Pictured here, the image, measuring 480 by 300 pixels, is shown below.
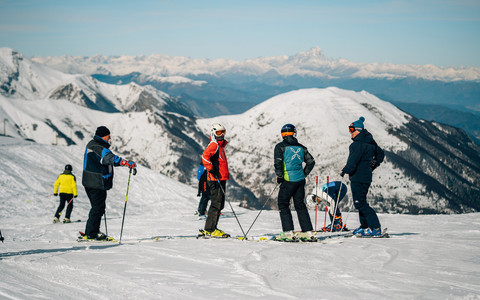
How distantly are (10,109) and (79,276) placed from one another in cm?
21360

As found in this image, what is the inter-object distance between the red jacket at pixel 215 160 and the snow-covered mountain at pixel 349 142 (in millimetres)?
106394

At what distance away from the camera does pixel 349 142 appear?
142 m

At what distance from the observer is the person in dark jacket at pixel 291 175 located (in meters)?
10.8

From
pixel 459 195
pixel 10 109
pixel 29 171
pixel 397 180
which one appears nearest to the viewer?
pixel 29 171

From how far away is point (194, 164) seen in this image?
162125mm

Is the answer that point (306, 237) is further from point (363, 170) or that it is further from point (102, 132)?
point (102, 132)

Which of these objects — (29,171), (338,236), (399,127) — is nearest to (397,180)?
(399,127)

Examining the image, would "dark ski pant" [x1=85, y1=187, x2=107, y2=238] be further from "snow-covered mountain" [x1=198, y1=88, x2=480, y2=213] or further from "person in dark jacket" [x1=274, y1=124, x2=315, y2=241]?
"snow-covered mountain" [x1=198, y1=88, x2=480, y2=213]

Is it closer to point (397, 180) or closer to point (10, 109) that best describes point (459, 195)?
point (397, 180)

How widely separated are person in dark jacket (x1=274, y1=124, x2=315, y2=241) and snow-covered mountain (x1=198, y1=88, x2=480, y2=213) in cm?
10640

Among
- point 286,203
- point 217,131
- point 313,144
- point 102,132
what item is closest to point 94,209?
Result: point 102,132

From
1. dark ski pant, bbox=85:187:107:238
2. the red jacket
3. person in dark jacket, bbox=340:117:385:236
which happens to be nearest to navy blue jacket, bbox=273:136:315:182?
person in dark jacket, bbox=340:117:385:236

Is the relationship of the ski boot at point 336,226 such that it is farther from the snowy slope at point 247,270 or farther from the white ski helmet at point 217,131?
the white ski helmet at point 217,131

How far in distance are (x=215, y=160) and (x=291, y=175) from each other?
6.64ft
